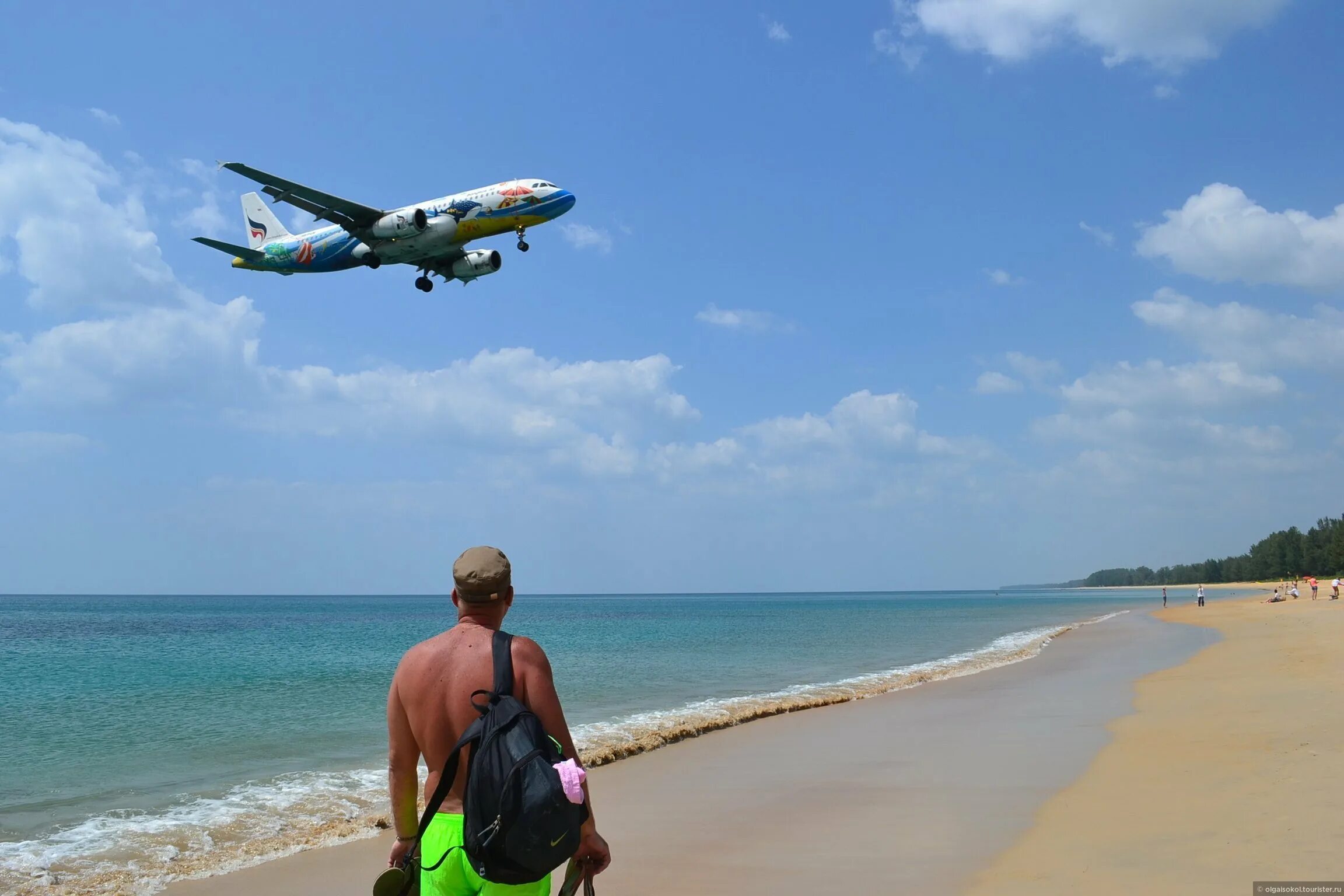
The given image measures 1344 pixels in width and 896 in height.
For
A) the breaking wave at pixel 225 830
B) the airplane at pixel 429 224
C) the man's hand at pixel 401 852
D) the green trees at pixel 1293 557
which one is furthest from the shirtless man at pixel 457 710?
the green trees at pixel 1293 557

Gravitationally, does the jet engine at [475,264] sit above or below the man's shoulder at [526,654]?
above

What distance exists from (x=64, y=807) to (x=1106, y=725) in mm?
12586

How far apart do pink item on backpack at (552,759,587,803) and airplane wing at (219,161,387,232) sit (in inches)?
854

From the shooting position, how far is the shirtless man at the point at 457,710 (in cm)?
273

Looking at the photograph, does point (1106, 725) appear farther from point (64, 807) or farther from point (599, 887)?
point (64, 807)

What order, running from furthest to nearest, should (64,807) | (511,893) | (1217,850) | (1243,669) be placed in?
(1243,669) < (64,807) < (1217,850) < (511,893)

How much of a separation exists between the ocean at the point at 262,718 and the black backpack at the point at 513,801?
6044 millimetres

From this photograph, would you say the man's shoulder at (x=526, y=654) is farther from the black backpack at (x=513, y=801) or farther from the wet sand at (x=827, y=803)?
the wet sand at (x=827, y=803)

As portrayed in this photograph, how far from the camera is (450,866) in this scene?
9.05 feet

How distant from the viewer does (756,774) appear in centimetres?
991

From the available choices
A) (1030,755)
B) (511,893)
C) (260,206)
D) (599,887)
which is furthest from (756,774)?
(260,206)

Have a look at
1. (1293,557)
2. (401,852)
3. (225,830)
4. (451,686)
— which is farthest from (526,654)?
(1293,557)

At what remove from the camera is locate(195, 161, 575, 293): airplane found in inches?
876

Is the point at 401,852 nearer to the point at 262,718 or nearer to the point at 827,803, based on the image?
the point at 827,803
